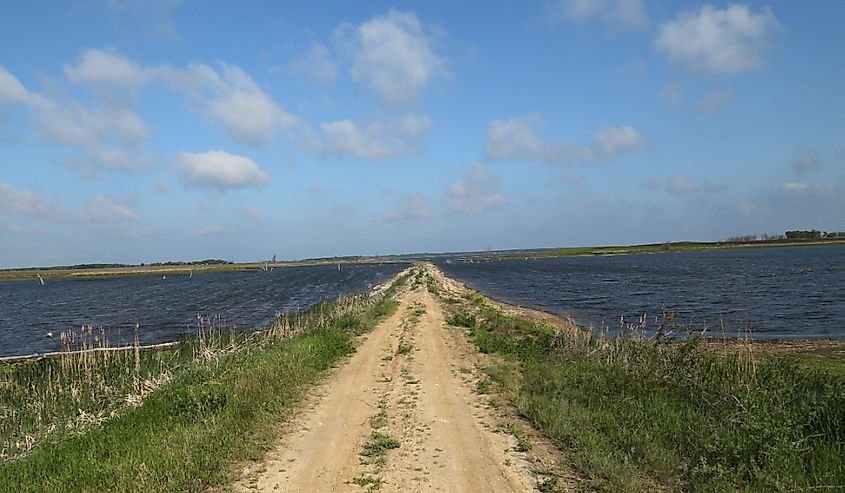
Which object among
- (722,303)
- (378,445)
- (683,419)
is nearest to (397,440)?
(378,445)

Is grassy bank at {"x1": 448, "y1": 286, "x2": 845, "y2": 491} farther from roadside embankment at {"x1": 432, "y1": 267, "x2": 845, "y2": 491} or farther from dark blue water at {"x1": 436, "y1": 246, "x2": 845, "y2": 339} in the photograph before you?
dark blue water at {"x1": 436, "y1": 246, "x2": 845, "y2": 339}

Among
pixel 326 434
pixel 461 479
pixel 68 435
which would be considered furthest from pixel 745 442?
pixel 68 435

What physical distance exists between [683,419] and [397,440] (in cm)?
539

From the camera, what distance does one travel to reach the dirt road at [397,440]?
319 inches

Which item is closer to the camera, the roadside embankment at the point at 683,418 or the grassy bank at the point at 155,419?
the roadside embankment at the point at 683,418

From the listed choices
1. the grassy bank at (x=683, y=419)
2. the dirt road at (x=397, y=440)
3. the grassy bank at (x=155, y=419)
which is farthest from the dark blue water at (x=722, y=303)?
the grassy bank at (x=155, y=419)

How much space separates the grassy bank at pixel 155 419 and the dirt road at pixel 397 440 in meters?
0.77

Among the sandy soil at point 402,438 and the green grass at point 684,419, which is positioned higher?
the green grass at point 684,419

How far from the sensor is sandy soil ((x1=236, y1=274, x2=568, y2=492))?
811 centimetres

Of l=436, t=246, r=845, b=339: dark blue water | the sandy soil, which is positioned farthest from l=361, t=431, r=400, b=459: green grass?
l=436, t=246, r=845, b=339: dark blue water

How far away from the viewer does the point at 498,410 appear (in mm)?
11805

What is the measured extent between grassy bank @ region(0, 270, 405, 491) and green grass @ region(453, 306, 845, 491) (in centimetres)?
565

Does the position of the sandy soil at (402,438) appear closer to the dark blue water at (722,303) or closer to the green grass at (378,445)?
the green grass at (378,445)

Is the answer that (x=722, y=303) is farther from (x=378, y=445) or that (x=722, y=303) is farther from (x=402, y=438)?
(x=378, y=445)
